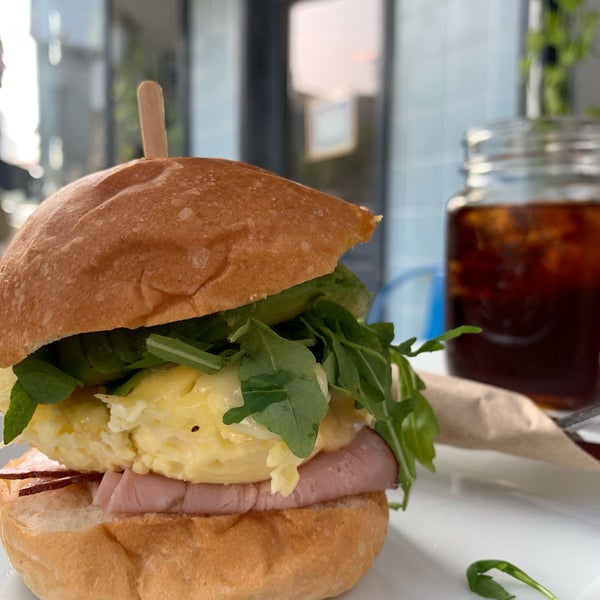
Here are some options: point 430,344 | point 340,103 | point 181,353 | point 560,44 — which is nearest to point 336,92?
point 340,103

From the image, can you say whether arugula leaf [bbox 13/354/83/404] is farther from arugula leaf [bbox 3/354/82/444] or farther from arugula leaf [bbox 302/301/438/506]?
arugula leaf [bbox 302/301/438/506]

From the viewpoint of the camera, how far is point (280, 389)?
0.82m

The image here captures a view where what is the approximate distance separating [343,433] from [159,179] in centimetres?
48

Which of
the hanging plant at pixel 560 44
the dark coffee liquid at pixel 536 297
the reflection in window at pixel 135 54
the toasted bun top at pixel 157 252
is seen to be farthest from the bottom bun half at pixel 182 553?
the reflection in window at pixel 135 54

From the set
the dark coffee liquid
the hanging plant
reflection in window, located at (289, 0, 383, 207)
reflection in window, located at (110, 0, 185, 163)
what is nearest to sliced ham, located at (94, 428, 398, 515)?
the dark coffee liquid

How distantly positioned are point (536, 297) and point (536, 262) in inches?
3.8

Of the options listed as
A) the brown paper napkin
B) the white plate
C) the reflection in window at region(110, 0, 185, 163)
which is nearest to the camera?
the white plate

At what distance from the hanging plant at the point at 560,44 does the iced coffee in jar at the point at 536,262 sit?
30.7 inches

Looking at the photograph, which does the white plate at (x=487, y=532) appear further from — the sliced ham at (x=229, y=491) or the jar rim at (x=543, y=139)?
the jar rim at (x=543, y=139)

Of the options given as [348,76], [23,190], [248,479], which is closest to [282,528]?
[248,479]

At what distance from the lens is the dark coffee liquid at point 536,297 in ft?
5.51

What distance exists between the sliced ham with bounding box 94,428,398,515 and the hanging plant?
1.98m

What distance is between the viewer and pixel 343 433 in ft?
3.30

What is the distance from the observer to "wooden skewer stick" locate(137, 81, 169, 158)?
3.55 ft
